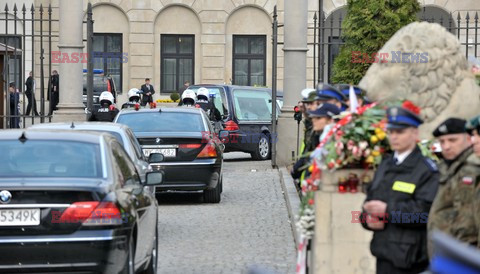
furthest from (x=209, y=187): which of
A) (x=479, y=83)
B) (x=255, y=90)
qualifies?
(x=255, y=90)

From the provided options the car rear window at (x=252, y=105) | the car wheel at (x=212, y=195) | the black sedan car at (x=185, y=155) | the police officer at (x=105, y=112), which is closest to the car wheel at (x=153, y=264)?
the black sedan car at (x=185, y=155)

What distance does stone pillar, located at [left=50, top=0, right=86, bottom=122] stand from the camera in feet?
80.4

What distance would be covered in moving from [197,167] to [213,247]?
4410 mm

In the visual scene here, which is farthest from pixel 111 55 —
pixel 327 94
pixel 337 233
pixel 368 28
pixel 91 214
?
pixel 91 214

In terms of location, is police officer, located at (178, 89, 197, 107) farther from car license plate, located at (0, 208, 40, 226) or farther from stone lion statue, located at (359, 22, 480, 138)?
car license plate, located at (0, 208, 40, 226)

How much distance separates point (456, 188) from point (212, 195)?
1219 cm

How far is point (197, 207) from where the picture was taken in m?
17.8

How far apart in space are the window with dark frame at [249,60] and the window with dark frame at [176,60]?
68.3 inches

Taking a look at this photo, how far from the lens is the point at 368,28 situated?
20719 mm

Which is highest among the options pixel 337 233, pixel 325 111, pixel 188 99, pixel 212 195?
pixel 325 111

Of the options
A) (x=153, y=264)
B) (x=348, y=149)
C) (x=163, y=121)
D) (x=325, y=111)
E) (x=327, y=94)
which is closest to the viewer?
(x=348, y=149)

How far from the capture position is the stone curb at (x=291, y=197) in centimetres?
1447

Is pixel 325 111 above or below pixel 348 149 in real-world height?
above

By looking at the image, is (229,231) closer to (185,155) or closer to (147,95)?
(185,155)
